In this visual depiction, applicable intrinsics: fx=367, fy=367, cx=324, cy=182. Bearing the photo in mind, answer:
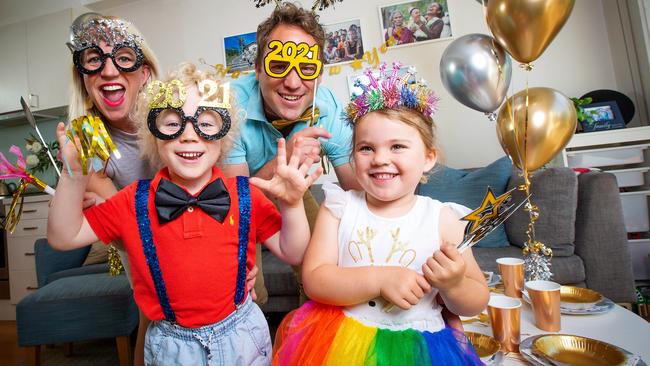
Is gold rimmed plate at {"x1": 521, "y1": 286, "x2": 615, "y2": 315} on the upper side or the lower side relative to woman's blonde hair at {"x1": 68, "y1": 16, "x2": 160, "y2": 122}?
lower

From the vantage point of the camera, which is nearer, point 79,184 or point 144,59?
point 79,184

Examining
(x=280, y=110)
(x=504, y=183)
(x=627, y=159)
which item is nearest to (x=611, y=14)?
(x=627, y=159)

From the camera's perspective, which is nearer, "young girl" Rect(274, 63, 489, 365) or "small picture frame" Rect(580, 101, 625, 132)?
"young girl" Rect(274, 63, 489, 365)

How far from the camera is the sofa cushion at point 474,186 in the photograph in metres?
2.22

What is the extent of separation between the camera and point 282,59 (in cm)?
111

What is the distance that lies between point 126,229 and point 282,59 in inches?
25.3

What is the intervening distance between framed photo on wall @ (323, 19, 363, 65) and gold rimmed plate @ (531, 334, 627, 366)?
2.83 m

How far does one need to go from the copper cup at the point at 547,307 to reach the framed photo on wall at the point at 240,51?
3192 mm

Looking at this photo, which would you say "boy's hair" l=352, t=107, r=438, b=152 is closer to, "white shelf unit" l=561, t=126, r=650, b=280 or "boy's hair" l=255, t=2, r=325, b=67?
"boy's hair" l=255, t=2, r=325, b=67

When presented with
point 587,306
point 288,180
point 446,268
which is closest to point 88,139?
point 288,180

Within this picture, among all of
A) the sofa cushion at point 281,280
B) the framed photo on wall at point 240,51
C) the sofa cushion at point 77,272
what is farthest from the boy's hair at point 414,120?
the framed photo on wall at point 240,51

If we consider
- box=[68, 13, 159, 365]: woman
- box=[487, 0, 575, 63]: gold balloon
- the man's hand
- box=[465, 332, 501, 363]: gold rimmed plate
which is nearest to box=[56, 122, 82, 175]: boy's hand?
box=[68, 13, 159, 365]: woman

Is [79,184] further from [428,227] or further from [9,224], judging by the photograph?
[428,227]

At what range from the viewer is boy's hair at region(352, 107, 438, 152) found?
91cm
